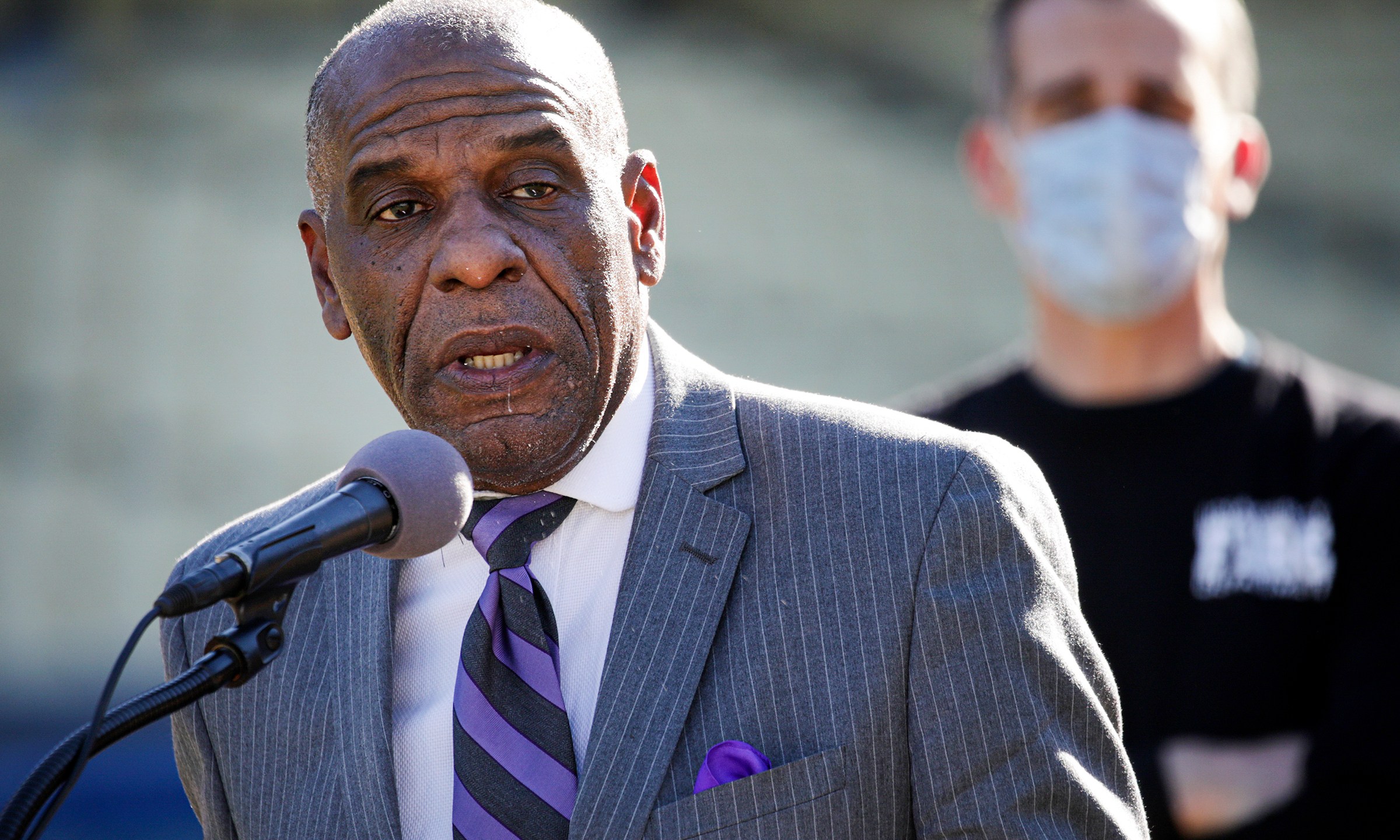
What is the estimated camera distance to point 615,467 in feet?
7.75

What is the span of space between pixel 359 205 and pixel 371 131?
124 mm

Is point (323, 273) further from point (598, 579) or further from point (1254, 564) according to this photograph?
point (1254, 564)

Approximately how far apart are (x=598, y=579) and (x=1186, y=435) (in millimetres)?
1954

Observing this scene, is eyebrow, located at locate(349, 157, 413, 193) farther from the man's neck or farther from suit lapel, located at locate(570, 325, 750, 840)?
the man's neck

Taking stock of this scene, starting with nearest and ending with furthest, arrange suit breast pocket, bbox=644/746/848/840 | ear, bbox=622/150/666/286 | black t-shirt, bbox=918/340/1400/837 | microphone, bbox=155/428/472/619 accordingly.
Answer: microphone, bbox=155/428/472/619
suit breast pocket, bbox=644/746/848/840
ear, bbox=622/150/666/286
black t-shirt, bbox=918/340/1400/837

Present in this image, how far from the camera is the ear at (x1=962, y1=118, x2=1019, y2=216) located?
446cm

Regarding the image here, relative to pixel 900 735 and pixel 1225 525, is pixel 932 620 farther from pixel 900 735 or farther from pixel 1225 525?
pixel 1225 525

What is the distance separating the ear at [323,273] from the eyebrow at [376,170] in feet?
0.77

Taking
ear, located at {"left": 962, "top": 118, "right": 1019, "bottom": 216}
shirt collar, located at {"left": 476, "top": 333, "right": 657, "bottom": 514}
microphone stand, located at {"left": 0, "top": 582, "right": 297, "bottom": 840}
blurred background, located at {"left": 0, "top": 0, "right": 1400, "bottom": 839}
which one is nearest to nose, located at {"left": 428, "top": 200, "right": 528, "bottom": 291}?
shirt collar, located at {"left": 476, "top": 333, "right": 657, "bottom": 514}

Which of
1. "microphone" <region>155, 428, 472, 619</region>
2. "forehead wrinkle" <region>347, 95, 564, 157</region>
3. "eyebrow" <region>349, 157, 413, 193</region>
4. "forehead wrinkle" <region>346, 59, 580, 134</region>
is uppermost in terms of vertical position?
"forehead wrinkle" <region>346, 59, 580, 134</region>

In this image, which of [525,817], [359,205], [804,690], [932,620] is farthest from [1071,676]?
[359,205]

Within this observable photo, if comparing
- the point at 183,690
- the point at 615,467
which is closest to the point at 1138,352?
the point at 615,467

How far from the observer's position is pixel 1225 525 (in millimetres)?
3551

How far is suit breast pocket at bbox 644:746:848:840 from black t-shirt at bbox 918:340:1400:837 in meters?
1.53
